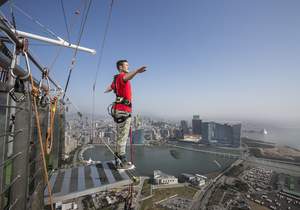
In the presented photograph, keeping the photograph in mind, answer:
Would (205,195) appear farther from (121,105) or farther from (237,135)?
(237,135)

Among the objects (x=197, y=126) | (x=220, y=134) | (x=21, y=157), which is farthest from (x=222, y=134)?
(x=21, y=157)

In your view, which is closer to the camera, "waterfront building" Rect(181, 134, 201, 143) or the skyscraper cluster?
the skyscraper cluster

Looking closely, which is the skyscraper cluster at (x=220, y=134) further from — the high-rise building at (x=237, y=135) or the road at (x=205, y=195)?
the road at (x=205, y=195)

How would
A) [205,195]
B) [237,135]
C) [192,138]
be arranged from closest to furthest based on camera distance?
[205,195] < [237,135] < [192,138]

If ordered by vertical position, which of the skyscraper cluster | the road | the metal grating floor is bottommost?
the road

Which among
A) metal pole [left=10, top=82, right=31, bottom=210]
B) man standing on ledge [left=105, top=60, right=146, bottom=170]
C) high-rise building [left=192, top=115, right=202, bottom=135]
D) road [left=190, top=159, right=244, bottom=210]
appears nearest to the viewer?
metal pole [left=10, top=82, right=31, bottom=210]

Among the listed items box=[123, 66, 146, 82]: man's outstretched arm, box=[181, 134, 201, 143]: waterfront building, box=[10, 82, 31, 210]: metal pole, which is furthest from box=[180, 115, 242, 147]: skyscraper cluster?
box=[10, 82, 31, 210]: metal pole

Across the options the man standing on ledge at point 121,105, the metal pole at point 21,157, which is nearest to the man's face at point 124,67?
the man standing on ledge at point 121,105

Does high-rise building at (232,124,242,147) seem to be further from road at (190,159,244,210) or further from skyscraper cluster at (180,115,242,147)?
road at (190,159,244,210)

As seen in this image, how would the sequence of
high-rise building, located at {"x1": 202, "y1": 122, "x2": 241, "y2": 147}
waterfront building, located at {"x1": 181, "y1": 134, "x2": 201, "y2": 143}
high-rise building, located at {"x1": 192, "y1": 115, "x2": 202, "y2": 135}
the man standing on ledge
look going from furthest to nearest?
high-rise building, located at {"x1": 192, "y1": 115, "x2": 202, "y2": 135} → waterfront building, located at {"x1": 181, "y1": 134, "x2": 201, "y2": 143} → high-rise building, located at {"x1": 202, "y1": 122, "x2": 241, "y2": 147} → the man standing on ledge
